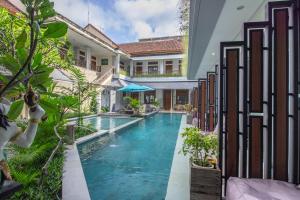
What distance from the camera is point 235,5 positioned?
3.53 metres

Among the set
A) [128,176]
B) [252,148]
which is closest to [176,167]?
[128,176]

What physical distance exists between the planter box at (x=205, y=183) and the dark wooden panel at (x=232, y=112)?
32 centimetres

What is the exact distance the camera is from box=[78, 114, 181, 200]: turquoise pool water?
373 centimetres

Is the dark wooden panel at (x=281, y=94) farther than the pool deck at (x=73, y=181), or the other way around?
the pool deck at (x=73, y=181)

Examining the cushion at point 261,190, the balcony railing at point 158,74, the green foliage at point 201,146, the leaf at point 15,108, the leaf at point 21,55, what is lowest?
the cushion at point 261,190

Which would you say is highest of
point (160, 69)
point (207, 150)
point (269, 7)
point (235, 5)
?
point (160, 69)

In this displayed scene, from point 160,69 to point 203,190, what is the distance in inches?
970

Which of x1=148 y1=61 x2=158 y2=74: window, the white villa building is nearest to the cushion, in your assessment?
the white villa building

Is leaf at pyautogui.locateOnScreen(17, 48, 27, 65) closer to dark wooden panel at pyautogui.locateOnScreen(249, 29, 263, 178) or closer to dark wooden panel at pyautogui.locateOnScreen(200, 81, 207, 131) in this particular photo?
dark wooden panel at pyautogui.locateOnScreen(249, 29, 263, 178)

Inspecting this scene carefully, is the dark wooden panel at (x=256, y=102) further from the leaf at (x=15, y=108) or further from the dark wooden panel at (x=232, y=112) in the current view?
the leaf at (x=15, y=108)

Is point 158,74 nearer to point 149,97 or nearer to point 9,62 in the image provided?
point 149,97

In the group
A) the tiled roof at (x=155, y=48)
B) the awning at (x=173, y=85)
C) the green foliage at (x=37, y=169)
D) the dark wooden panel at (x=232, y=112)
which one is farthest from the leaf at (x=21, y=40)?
the tiled roof at (x=155, y=48)

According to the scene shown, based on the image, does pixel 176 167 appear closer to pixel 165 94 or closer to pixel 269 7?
pixel 269 7

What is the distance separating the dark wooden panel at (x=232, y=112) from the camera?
117 inches
